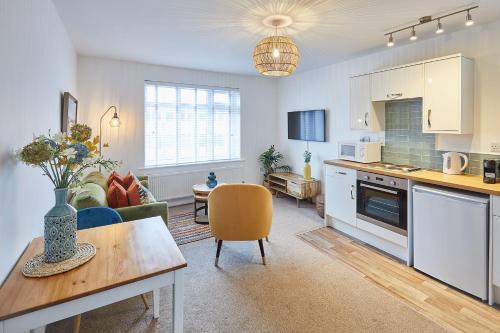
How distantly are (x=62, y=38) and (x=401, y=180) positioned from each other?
13.4 feet

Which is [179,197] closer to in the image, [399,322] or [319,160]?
[319,160]

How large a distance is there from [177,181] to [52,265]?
401 centimetres

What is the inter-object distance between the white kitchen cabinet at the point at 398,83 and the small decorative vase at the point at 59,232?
359cm

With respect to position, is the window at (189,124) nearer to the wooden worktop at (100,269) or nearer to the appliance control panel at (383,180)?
the appliance control panel at (383,180)

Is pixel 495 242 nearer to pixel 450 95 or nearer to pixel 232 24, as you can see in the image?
pixel 450 95

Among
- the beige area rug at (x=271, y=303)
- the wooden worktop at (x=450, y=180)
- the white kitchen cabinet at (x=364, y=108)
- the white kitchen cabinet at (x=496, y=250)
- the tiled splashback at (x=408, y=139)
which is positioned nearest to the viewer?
the beige area rug at (x=271, y=303)

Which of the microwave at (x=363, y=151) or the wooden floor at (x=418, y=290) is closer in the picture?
the wooden floor at (x=418, y=290)

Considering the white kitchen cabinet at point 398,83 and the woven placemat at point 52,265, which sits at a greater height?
the white kitchen cabinet at point 398,83

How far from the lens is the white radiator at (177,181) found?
520cm

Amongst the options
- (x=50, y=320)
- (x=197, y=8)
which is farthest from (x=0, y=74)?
(x=197, y=8)

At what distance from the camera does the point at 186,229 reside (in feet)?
13.8

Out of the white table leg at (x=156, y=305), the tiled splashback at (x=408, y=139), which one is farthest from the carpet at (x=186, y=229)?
the tiled splashback at (x=408, y=139)

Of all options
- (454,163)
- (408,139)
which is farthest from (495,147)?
(408,139)

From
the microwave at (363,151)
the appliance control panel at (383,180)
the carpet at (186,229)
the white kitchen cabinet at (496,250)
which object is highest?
the microwave at (363,151)
